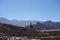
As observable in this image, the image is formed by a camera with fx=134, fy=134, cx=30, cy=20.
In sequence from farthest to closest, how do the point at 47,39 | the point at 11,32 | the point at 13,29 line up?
the point at 13,29 < the point at 11,32 < the point at 47,39

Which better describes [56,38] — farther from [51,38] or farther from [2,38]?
[2,38]

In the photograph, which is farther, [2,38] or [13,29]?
[13,29]

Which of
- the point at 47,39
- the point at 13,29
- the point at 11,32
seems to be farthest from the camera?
the point at 13,29

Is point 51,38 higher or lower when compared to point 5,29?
lower

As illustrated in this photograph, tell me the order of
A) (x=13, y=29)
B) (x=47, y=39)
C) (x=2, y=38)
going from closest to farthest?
A: (x=2, y=38) → (x=47, y=39) → (x=13, y=29)

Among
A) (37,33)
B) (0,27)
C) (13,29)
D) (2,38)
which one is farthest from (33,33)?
(2,38)

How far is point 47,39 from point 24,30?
3.42 metres

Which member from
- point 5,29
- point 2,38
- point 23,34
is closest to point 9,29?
point 5,29

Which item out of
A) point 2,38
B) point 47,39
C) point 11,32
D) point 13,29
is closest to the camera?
point 2,38

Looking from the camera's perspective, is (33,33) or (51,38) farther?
(33,33)

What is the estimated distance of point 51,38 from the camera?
11.6m

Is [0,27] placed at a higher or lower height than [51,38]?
higher

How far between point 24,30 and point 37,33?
1.48 metres

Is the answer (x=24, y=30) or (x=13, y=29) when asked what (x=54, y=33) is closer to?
(x=24, y=30)
